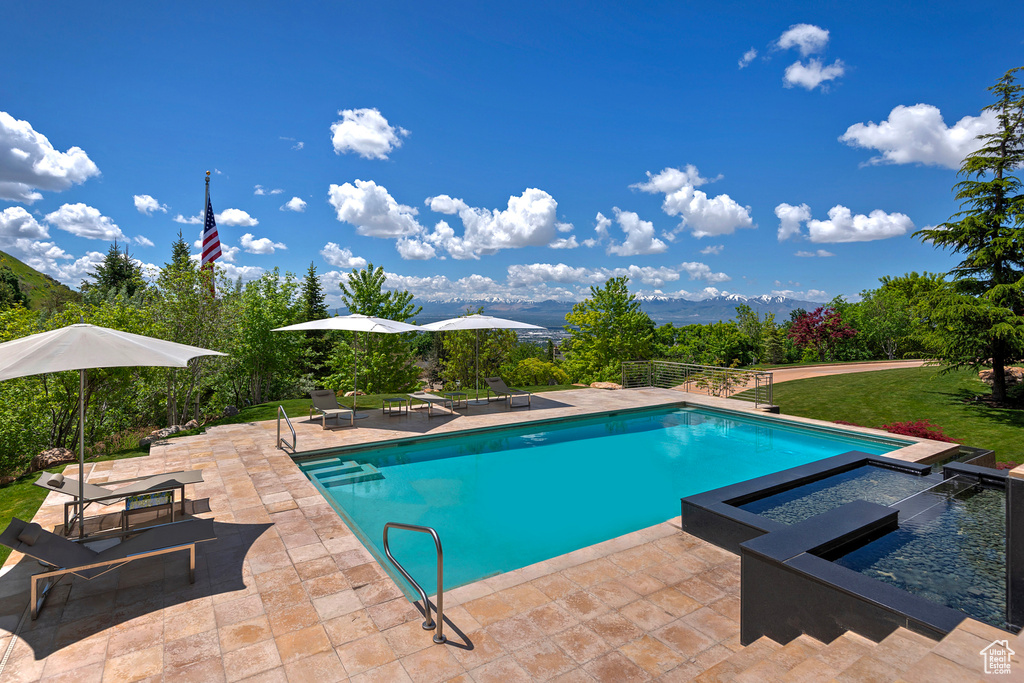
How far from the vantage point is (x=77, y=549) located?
384 centimetres

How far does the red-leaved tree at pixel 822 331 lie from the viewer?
32.8m

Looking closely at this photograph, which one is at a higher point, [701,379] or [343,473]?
[701,379]

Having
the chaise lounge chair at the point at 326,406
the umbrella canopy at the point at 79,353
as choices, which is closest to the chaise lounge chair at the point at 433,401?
the chaise lounge chair at the point at 326,406

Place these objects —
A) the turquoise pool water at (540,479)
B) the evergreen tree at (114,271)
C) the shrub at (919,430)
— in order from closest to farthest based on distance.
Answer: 1. the turquoise pool water at (540,479)
2. the shrub at (919,430)
3. the evergreen tree at (114,271)

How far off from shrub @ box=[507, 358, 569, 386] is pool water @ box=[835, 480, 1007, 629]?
69.6 ft

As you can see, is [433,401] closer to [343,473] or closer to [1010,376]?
[343,473]

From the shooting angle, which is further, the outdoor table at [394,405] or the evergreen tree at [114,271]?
the evergreen tree at [114,271]

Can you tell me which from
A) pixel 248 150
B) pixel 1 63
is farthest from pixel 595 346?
pixel 1 63

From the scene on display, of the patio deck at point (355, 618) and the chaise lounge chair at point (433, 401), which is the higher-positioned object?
the chaise lounge chair at point (433, 401)

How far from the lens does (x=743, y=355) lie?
114ft

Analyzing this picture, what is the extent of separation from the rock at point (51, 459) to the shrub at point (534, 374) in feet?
65.6

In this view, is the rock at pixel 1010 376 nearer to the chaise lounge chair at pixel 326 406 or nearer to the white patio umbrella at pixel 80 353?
the chaise lounge chair at pixel 326 406

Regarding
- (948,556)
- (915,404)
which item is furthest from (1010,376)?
(948,556)

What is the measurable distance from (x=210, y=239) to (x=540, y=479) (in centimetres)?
1875
